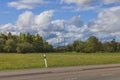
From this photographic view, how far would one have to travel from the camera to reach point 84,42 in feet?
562

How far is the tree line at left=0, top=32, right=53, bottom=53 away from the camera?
13350 centimetres

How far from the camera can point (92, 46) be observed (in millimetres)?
158375

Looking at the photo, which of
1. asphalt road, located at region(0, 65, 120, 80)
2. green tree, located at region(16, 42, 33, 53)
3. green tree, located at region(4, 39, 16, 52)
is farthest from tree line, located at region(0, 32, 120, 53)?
asphalt road, located at region(0, 65, 120, 80)

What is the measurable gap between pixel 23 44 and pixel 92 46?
115 feet

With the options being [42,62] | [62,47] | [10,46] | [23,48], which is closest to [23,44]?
[10,46]

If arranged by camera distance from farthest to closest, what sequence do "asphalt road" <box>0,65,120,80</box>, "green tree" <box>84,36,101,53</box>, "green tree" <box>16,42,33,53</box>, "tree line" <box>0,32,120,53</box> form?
"green tree" <box>84,36,101,53</box>, "tree line" <box>0,32,120,53</box>, "green tree" <box>16,42,33,53</box>, "asphalt road" <box>0,65,120,80</box>

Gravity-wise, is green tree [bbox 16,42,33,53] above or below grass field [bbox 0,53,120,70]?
above

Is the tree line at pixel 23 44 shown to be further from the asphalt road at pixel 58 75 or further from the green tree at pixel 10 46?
the asphalt road at pixel 58 75

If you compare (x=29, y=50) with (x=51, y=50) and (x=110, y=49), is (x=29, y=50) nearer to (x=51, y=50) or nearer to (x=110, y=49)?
(x=51, y=50)

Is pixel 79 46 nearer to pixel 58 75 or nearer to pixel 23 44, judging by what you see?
pixel 23 44

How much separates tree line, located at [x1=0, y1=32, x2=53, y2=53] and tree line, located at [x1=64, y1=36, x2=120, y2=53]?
42.0 feet

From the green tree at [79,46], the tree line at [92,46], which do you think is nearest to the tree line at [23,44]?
the tree line at [92,46]

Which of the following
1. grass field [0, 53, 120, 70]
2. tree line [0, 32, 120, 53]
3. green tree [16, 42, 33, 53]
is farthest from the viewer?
tree line [0, 32, 120, 53]

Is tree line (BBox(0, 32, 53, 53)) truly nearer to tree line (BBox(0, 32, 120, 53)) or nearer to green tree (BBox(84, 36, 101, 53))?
tree line (BBox(0, 32, 120, 53))
